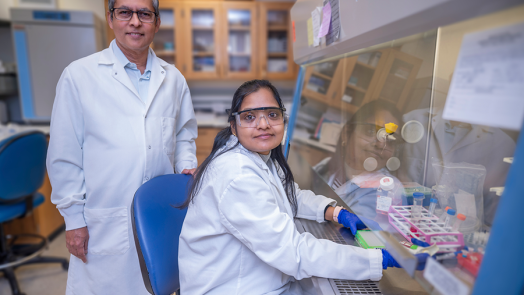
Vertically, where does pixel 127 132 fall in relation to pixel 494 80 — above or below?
below

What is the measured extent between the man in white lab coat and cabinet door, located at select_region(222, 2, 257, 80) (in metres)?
2.55

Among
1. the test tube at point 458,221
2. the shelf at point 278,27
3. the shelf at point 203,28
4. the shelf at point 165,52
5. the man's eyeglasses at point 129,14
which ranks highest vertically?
the shelf at point 278,27

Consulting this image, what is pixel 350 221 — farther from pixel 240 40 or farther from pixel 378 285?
pixel 240 40

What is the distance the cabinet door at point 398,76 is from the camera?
107 centimetres

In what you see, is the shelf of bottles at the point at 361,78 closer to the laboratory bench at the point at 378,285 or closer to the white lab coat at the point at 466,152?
the white lab coat at the point at 466,152

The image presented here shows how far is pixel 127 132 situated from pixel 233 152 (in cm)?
54

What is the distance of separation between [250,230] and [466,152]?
2.51 feet

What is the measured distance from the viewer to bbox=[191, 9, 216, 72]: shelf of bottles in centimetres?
372

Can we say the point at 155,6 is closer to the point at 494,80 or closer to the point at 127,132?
the point at 127,132

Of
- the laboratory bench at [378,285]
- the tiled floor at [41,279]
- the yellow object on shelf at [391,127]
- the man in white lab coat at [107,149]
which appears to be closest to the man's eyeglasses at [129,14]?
the man in white lab coat at [107,149]

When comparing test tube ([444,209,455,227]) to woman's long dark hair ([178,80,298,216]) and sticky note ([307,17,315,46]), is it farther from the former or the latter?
sticky note ([307,17,315,46])

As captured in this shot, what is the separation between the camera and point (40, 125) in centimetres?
311

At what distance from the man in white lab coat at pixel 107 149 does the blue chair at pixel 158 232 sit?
251 millimetres

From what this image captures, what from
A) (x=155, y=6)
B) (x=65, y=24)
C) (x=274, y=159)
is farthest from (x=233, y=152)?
(x=65, y=24)
